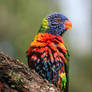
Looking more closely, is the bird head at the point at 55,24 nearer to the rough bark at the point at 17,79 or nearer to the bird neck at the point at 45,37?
the bird neck at the point at 45,37

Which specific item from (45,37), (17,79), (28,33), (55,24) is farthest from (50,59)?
(28,33)

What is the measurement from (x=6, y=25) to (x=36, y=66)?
11.2 meters

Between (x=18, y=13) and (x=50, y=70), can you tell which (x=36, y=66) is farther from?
(x=18, y=13)

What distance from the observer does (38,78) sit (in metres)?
4.12

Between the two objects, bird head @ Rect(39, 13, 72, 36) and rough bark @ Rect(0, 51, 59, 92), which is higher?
bird head @ Rect(39, 13, 72, 36)

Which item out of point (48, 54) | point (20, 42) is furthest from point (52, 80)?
point (20, 42)

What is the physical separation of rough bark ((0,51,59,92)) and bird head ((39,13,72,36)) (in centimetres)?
181

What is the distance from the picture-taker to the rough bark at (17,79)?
363cm

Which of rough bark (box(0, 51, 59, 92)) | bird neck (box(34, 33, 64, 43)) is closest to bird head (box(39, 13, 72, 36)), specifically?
bird neck (box(34, 33, 64, 43))

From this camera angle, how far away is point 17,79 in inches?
146

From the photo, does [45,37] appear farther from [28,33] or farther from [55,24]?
[28,33]

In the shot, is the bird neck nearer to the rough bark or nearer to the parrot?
the parrot

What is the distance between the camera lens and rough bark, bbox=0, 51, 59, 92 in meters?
3.63

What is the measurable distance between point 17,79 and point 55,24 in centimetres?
261
